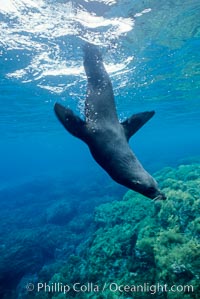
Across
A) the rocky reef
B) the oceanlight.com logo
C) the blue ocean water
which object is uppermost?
the blue ocean water

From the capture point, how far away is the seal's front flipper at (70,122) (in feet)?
9.28

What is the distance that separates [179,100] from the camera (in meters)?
30.0

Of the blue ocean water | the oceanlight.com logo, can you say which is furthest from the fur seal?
the blue ocean water

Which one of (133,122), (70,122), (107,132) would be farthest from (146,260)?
(70,122)

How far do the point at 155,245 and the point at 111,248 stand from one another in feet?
7.14

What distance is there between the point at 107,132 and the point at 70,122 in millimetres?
438

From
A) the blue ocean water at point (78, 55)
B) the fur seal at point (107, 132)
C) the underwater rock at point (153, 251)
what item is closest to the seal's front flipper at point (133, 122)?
the fur seal at point (107, 132)

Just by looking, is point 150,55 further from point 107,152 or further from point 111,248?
point 107,152

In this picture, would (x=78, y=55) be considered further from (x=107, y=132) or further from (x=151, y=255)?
(x=107, y=132)

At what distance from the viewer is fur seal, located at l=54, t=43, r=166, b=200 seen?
8.21 feet

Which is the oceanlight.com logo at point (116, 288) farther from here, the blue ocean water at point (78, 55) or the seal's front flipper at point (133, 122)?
the blue ocean water at point (78, 55)

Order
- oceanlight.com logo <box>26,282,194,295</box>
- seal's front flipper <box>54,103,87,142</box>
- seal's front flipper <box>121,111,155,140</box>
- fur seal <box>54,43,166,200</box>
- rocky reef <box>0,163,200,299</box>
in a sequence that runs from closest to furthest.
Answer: fur seal <box>54,43,166,200</box> < seal's front flipper <box>54,103,87,142</box> < seal's front flipper <box>121,111,155,140</box> < oceanlight.com logo <box>26,282,194,295</box> < rocky reef <box>0,163,200,299</box>

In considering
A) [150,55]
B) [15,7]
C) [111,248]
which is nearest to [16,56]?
[15,7]

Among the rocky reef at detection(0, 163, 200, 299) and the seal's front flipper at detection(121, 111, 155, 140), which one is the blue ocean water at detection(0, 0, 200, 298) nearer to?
the rocky reef at detection(0, 163, 200, 299)
